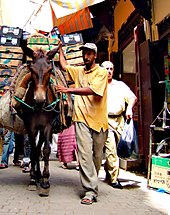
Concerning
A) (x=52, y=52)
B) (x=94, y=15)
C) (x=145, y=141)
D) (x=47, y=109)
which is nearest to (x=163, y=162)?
(x=145, y=141)

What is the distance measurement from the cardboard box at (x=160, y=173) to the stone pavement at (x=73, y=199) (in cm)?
14

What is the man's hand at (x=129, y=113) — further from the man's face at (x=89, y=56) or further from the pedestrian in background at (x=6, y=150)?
the pedestrian in background at (x=6, y=150)

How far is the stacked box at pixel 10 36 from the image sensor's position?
6098 mm

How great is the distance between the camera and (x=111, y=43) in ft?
35.4

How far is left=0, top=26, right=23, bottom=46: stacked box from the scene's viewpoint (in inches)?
240

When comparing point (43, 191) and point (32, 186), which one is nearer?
point (43, 191)

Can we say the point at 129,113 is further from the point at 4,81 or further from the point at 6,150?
the point at 6,150

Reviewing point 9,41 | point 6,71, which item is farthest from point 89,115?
point 9,41

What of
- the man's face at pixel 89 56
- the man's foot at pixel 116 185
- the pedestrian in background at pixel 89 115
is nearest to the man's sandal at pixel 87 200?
the pedestrian in background at pixel 89 115

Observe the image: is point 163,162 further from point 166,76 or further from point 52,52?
point 52,52

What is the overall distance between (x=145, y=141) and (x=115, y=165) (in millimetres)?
1405

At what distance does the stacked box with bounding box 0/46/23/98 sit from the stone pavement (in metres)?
1.70

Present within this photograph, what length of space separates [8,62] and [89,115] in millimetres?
2154

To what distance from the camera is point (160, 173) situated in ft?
17.3
